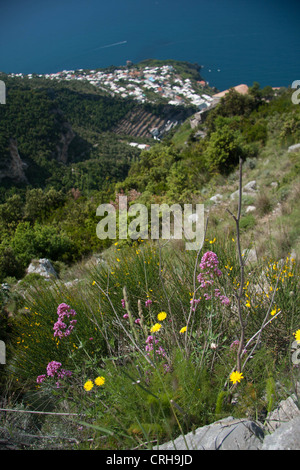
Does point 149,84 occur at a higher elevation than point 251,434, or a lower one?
higher

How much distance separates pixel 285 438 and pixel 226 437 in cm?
20

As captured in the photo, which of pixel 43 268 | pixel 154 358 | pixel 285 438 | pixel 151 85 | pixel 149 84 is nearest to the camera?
pixel 285 438

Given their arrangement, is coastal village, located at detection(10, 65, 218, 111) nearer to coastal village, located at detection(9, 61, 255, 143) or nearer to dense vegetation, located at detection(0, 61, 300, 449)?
coastal village, located at detection(9, 61, 255, 143)

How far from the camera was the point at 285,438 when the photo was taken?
937mm

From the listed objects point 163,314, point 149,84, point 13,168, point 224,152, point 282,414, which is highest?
point 149,84

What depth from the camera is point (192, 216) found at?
227 inches

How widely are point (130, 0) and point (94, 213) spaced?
159 metres

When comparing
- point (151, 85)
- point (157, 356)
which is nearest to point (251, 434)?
point (157, 356)

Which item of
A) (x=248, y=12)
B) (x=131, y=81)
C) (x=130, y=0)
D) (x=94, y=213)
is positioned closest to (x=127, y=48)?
(x=131, y=81)

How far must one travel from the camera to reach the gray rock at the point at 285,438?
912 millimetres

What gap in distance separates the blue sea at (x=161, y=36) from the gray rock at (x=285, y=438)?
4037 centimetres

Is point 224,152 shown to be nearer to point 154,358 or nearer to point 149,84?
point 154,358

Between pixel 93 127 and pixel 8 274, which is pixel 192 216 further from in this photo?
pixel 93 127

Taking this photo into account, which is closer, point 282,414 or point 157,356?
point 282,414
